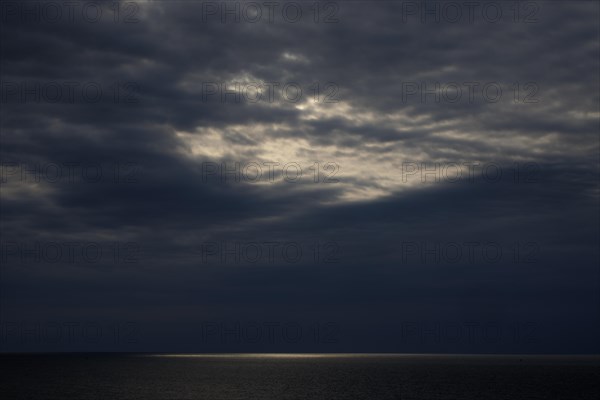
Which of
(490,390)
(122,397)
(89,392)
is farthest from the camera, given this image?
(490,390)

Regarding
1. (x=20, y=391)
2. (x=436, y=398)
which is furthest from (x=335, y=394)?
(x=20, y=391)

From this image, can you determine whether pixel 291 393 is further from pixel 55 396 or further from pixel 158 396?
pixel 55 396

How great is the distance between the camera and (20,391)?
12156 centimetres

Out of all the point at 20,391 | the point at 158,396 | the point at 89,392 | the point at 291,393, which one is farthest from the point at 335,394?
the point at 20,391

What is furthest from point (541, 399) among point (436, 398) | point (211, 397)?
point (211, 397)

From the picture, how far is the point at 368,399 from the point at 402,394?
1446cm

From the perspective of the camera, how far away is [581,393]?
419 ft

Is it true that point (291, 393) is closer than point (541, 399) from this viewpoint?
Result: No

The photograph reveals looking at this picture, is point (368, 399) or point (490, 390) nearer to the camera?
point (368, 399)

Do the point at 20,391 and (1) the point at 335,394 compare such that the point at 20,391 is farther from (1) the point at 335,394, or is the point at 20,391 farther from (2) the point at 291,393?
(1) the point at 335,394

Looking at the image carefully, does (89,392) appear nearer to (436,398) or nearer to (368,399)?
(368,399)

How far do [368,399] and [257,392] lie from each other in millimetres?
25950

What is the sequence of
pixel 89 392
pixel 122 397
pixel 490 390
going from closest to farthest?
pixel 122 397
pixel 89 392
pixel 490 390

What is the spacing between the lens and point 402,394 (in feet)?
400
